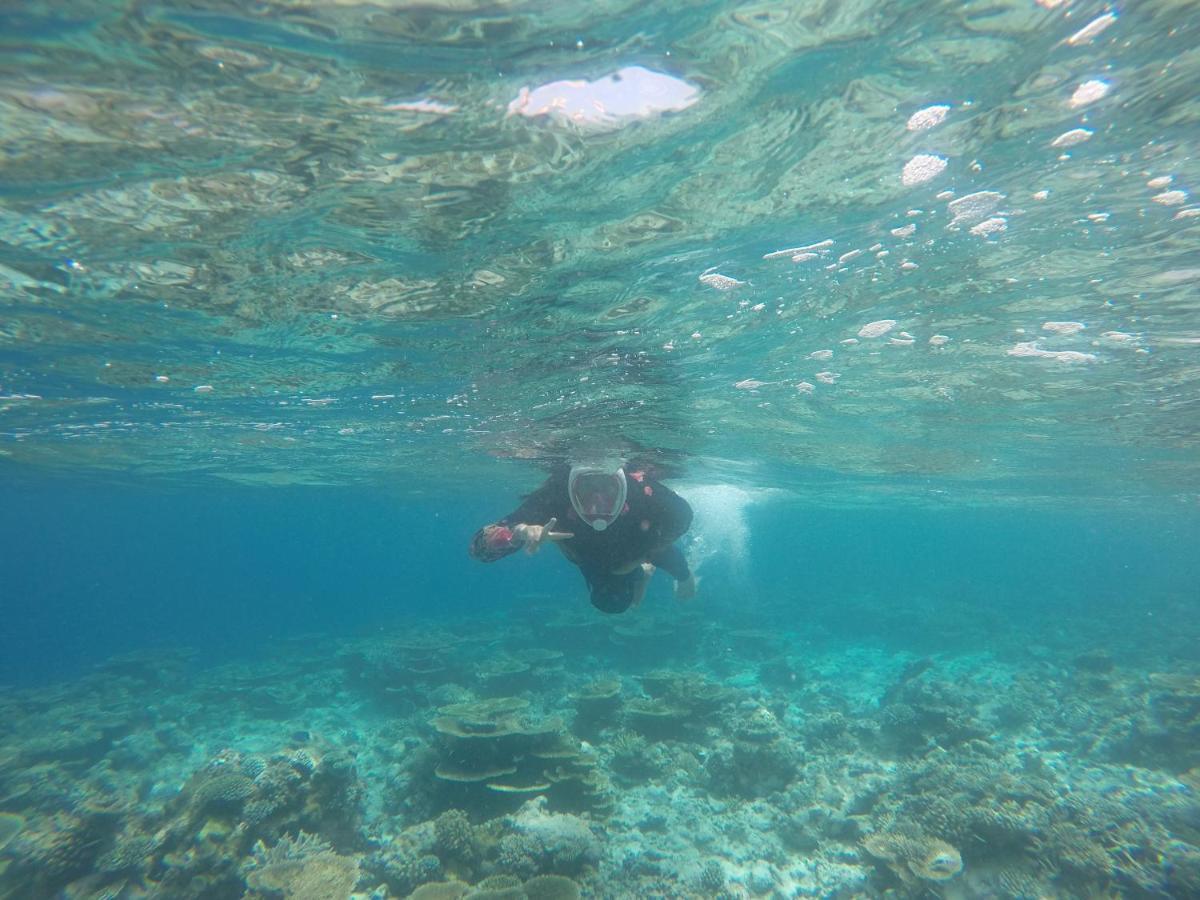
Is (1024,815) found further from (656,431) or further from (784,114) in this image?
(656,431)

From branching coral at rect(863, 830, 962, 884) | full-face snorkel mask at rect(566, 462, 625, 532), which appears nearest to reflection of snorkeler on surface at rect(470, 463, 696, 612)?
full-face snorkel mask at rect(566, 462, 625, 532)

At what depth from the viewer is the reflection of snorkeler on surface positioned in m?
10.2

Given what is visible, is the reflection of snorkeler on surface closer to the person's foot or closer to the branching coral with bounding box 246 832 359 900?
the person's foot

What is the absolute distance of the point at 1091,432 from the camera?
1967 cm

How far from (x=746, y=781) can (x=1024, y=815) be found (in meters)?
5.12

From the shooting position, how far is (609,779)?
12.6 m

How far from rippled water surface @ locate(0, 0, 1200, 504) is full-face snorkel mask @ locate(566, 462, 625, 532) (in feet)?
10.7

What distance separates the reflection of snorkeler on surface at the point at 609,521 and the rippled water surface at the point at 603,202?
3.27m

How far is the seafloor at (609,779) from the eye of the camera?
27.9ft

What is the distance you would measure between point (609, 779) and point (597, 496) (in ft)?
22.7

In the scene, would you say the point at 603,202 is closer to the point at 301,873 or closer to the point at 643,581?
the point at 643,581

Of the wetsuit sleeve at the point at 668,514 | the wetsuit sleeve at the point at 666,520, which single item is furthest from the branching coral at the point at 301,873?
the wetsuit sleeve at the point at 668,514

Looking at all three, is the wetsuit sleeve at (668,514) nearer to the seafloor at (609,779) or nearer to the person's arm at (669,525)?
the person's arm at (669,525)

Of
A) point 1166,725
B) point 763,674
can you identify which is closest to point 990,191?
point 1166,725
